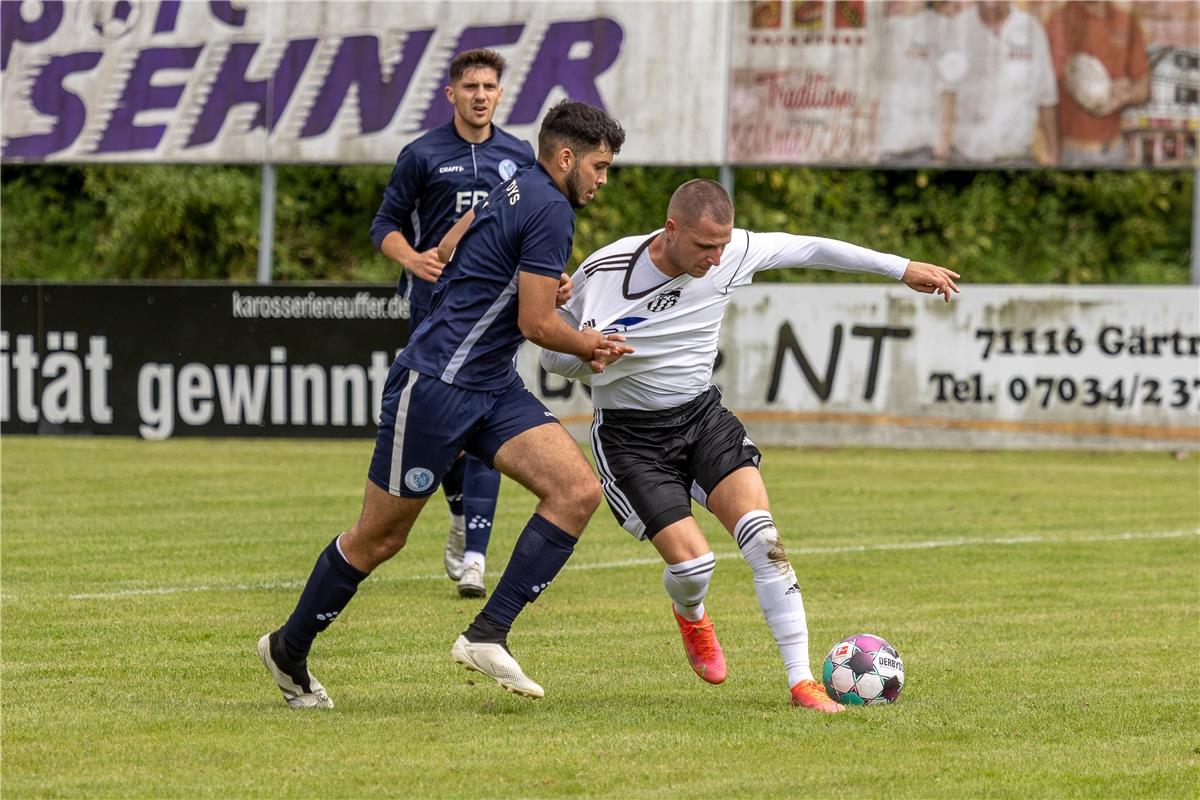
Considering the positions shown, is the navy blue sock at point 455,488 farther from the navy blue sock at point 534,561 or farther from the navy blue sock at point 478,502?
the navy blue sock at point 534,561

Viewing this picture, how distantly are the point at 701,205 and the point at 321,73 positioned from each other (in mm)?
14697

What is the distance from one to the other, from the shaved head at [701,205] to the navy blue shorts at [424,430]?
3.13 ft

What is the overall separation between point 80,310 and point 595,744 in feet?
46.5

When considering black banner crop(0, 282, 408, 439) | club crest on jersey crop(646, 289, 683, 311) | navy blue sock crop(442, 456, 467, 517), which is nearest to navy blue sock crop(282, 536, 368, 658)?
club crest on jersey crop(646, 289, 683, 311)

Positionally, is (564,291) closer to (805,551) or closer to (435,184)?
(435,184)

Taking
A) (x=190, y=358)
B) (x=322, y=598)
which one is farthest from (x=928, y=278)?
(x=190, y=358)

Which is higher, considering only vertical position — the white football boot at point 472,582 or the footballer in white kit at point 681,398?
the footballer in white kit at point 681,398

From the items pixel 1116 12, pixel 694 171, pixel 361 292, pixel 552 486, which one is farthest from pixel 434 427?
pixel 694 171

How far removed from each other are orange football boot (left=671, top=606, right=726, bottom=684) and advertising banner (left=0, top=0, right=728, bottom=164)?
43.8 feet

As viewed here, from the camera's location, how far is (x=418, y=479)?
632 cm

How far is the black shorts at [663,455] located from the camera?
22.6 ft

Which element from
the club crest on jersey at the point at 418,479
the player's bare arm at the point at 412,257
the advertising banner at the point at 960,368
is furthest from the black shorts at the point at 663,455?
the advertising banner at the point at 960,368

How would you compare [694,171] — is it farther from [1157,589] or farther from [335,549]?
[335,549]

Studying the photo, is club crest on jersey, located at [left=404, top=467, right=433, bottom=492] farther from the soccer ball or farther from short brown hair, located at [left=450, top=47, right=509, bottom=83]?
short brown hair, located at [left=450, top=47, right=509, bottom=83]
